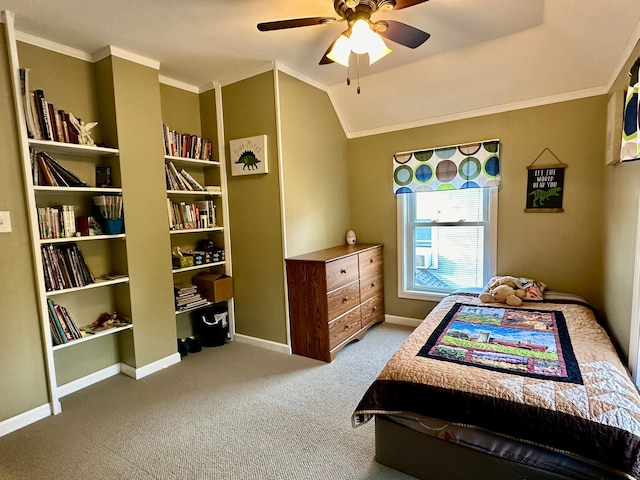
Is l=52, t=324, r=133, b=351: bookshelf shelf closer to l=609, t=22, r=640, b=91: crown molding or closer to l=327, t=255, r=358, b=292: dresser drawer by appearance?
l=327, t=255, r=358, b=292: dresser drawer

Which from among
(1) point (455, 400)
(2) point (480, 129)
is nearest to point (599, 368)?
(1) point (455, 400)

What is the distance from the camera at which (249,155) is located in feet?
10.1

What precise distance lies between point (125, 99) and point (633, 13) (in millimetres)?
3307

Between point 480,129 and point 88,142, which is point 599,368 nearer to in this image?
point 480,129

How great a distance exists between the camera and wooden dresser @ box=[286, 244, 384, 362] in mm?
2812

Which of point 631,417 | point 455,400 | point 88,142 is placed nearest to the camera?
point 631,417

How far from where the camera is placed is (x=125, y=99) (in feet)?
8.41

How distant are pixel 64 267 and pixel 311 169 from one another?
2157mm

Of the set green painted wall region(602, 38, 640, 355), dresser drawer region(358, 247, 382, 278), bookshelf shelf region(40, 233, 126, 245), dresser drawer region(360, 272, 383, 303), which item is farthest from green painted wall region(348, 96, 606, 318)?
bookshelf shelf region(40, 233, 126, 245)

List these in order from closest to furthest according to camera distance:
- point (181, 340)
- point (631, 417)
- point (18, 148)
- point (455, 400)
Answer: point (631, 417) → point (455, 400) → point (18, 148) → point (181, 340)

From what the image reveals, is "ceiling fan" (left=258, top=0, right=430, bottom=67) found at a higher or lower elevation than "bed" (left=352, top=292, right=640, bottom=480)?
higher

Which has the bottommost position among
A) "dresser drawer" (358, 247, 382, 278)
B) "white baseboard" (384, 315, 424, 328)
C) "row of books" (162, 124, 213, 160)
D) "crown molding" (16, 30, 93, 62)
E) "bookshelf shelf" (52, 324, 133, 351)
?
"white baseboard" (384, 315, 424, 328)

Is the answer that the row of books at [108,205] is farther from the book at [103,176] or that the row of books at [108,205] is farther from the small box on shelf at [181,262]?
the small box on shelf at [181,262]

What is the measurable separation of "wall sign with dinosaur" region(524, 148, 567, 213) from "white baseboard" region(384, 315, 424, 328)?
1562 millimetres
